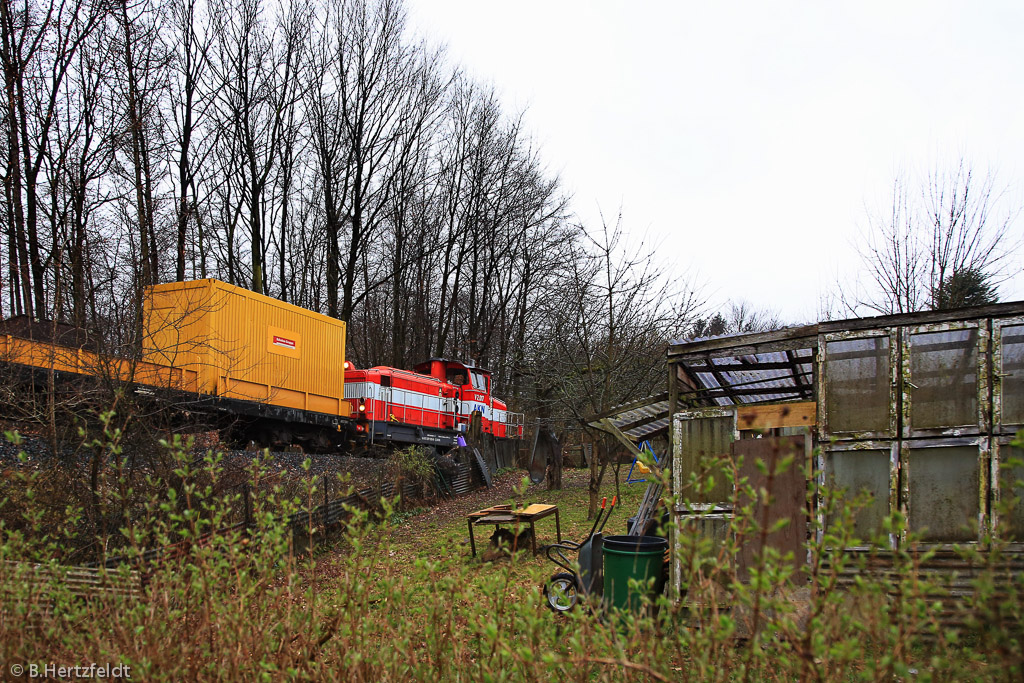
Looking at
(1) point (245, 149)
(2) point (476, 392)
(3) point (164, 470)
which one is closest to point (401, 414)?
(2) point (476, 392)

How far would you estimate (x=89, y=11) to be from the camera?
16328 millimetres

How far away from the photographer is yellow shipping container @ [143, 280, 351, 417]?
15.5m

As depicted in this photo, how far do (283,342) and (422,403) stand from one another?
4.95 metres

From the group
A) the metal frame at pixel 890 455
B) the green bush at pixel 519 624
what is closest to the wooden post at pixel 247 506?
the green bush at pixel 519 624

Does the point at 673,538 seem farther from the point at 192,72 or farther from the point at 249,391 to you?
the point at 192,72

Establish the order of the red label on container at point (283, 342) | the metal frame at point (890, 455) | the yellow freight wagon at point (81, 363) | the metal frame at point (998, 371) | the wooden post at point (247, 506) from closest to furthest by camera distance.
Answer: the metal frame at point (998, 371) < the metal frame at point (890, 455) < the yellow freight wagon at point (81, 363) < the wooden post at point (247, 506) < the red label on container at point (283, 342)

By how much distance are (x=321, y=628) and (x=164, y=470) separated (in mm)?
5408

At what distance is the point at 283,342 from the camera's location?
18172 mm

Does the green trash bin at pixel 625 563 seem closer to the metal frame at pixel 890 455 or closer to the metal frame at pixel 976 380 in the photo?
the metal frame at pixel 890 455

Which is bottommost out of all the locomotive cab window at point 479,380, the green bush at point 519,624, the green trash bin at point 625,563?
the green trash bin at point 625,563

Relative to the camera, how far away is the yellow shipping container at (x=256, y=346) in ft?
50.8

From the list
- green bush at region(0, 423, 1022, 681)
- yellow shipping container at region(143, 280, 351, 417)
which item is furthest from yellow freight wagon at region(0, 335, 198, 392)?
green bush at region(0, 423, 1022, 681)

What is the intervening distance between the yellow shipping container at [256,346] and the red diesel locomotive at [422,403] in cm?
64

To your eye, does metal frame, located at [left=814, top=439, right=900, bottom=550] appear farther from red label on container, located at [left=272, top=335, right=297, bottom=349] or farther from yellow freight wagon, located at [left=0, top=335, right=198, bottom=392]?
red label on container, located at [left=272, top=335, right=297, bottom=349]
